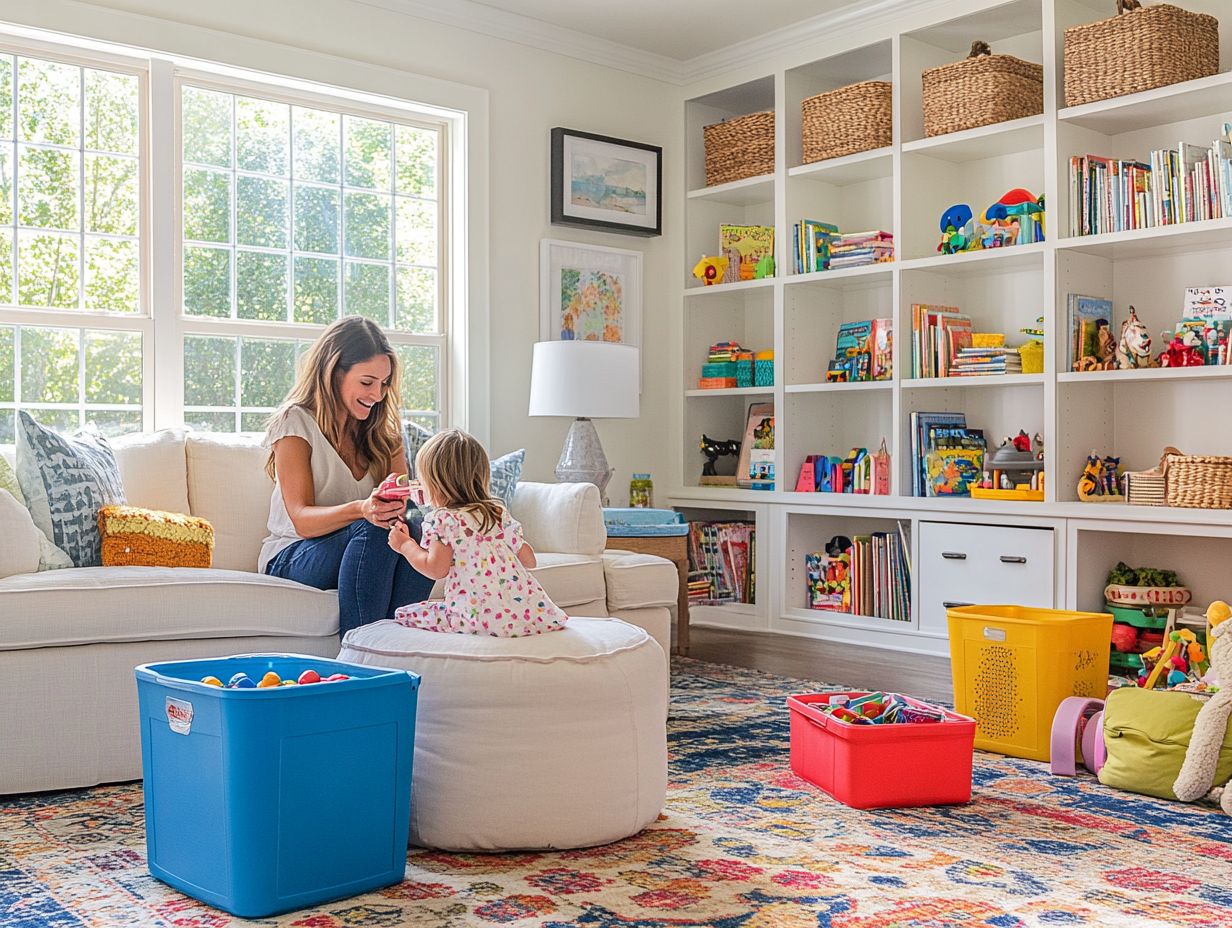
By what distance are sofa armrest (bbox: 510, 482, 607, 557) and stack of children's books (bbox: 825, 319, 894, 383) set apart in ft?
5.39

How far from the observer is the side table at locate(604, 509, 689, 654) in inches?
176

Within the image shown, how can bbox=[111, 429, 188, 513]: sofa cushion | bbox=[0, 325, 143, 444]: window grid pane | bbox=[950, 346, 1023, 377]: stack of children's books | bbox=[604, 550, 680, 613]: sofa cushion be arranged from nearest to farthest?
1. bbox=[111, 429, 188, 513]: sofa cushion
2. bbox=[604, 550, 680, 613]: sofa cushion
3. bbox=[0, 325, 143, 444]: window grid pane
4. bbox=[950, 346, 1023, 377]: stack of children's books

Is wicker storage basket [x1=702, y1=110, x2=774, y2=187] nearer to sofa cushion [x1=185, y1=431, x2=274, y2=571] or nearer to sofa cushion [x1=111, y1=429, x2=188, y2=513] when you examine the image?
sofa cushion [x1=185, y1=431, x2=274, y2=571]

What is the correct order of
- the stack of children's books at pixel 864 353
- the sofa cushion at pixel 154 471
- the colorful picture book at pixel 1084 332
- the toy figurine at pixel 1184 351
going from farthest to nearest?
the stack of children's books at pixel 864 353, the colorful picture book at pixel 1084 332, the toy figurine at pixel 1184 351, the sofa cushion at pixel 154 471

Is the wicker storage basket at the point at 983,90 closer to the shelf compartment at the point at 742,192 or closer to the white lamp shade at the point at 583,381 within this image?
the shelf compartment at the point at 742,192

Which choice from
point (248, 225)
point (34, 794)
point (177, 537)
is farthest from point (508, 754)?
point (248, 225)

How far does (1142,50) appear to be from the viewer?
13.3 ft

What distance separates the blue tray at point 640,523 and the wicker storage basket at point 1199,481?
1644 mm

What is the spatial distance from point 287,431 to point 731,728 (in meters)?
1.44

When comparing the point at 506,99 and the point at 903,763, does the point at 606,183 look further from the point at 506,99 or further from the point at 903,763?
the point at 903,763

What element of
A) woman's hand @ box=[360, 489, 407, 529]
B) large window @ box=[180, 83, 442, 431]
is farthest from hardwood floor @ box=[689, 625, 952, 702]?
woman's hand @ box=[360, 489, 407, 529]

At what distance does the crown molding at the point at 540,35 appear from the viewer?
4.80 meters

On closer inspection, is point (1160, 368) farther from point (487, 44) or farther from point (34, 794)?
point (34, 794)

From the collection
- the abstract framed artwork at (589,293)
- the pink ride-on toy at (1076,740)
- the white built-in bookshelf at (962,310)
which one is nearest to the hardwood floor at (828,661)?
the white built-in bookshelf at (962,310)
